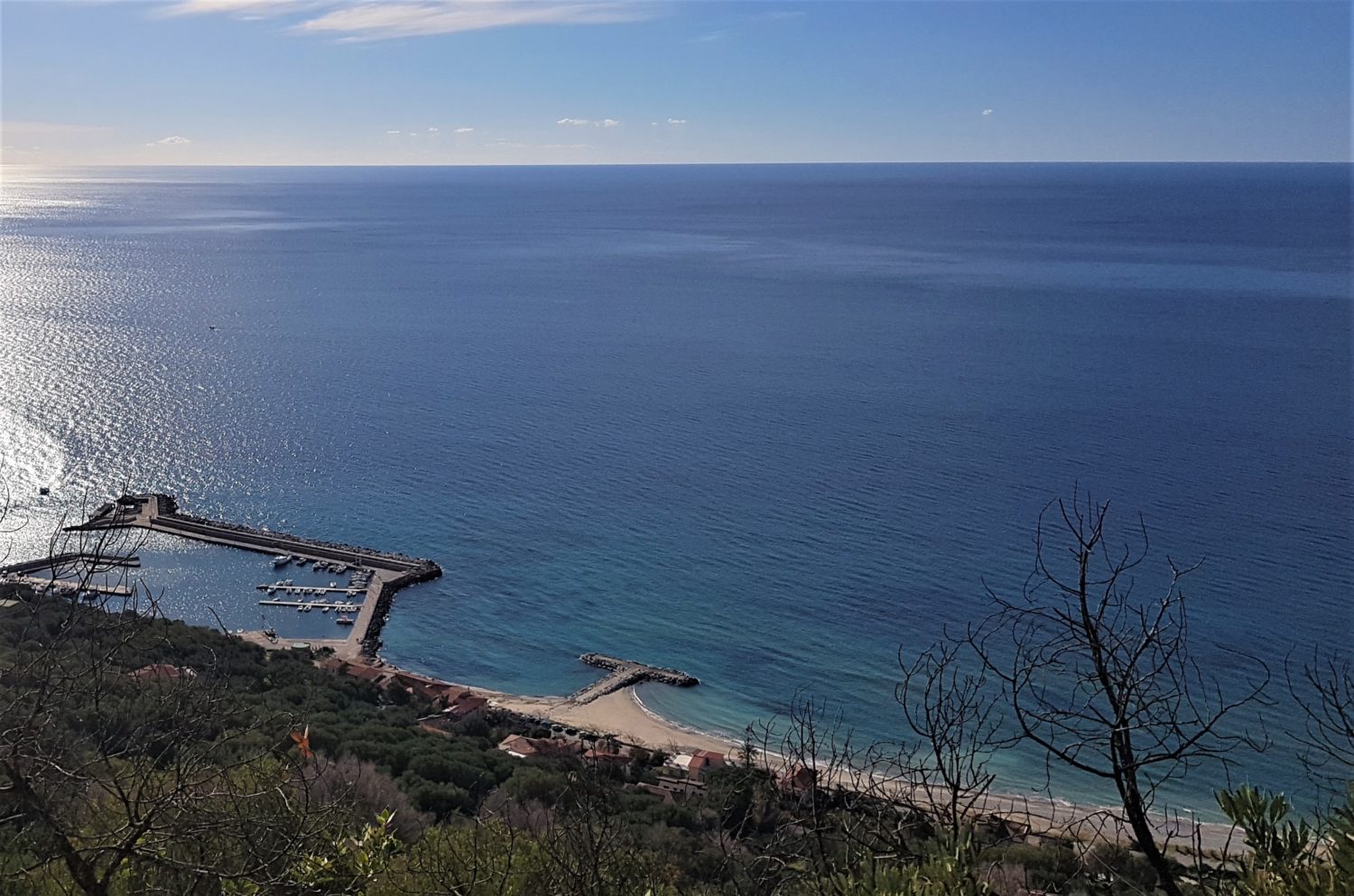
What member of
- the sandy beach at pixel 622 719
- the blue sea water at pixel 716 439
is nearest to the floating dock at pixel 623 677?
the sandy beach at pixel 622 719

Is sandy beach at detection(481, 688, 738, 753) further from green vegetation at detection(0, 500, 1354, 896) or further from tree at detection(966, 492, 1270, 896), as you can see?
tree at detection(966, 492, 1270, 896)

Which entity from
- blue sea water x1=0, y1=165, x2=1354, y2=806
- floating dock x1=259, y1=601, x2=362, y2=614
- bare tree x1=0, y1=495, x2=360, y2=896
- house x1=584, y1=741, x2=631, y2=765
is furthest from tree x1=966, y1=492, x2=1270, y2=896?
floating dock x1=259, y1=601, x2=362, y2=614

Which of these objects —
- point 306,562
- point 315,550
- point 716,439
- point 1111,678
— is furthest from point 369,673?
point 1111,678

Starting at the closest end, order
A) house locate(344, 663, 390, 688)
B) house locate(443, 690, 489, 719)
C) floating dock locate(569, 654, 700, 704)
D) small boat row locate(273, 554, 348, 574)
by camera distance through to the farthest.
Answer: house locate(443, 690, 489, 719) < house locate(344, 663, 390, 688) < floating dock locate(569, 654, 700, 704) < small boat row locate(273, 554, 348, 574)

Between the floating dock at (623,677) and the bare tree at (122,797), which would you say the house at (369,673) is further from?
the bare tree at (122,797)

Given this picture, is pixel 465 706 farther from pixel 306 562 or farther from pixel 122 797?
pixel 122 797

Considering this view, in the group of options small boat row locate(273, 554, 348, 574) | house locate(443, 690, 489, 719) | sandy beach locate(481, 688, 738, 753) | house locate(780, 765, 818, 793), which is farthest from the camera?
small boat row locate(273, 554, 348, 574)
